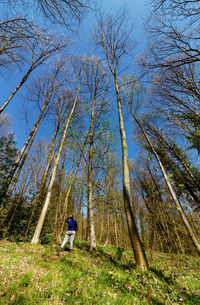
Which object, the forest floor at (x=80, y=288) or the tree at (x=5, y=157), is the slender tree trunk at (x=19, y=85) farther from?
the forest floor at (x=80, y=288)

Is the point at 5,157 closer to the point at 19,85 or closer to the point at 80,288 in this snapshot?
the point at 19,85

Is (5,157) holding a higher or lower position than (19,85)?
lower

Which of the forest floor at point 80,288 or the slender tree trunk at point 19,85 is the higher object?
the slender tree trunk at point 19,85

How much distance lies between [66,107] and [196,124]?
1030 cm

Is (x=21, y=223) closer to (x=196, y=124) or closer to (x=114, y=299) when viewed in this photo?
(x=114, y=299)

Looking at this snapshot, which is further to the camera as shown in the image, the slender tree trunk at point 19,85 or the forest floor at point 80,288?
the slender tree trunk at point 19,85

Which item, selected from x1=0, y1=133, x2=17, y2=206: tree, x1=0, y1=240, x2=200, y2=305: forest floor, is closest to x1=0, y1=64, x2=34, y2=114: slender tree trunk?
x1=0, y1=133, x2=17, y2=206: tree

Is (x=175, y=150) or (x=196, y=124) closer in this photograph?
(x=196, y=124)

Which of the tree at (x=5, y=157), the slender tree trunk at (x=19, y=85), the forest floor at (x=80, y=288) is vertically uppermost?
the slender tree trunk at (x=19, y=85)

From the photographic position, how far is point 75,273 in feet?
11.0

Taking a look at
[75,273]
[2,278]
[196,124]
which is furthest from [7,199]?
[196,124]

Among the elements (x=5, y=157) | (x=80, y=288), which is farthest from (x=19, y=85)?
(x=80, y=288)

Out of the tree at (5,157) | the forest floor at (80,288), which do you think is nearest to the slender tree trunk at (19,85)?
the tree at (5,157)

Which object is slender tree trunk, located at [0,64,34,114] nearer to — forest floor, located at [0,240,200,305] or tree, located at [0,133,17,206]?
tree, located at [0,133,17,206]
